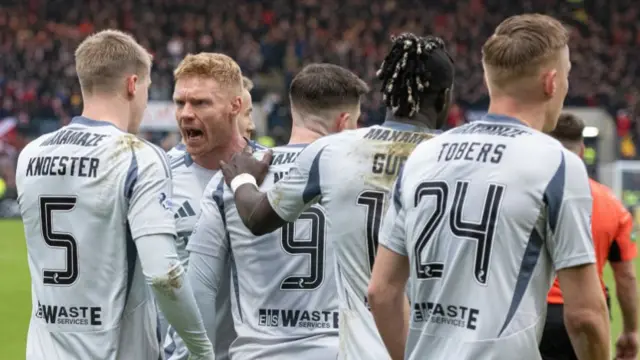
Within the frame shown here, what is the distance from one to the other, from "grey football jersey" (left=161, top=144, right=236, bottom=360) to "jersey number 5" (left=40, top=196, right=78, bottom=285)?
75cm

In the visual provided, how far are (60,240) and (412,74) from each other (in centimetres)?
144

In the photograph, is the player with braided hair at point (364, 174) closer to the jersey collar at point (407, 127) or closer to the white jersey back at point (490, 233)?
the jersey collar at point (407, 127)

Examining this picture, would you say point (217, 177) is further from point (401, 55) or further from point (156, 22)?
point (156, 22)

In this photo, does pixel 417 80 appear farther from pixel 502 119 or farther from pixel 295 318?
pixel 295 318

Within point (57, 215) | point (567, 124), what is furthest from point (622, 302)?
point (57, 215)

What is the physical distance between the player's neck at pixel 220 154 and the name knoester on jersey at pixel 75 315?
4.29ft

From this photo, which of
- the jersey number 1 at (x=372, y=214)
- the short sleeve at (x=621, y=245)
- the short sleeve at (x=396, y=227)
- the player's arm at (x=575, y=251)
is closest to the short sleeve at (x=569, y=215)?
the player's arm at (x=575, y=251)

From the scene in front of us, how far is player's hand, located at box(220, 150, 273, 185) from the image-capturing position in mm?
4660

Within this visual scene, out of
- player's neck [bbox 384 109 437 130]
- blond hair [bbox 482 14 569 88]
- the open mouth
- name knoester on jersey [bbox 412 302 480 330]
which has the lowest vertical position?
the open mouth

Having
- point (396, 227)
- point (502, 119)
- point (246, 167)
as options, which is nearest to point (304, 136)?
point (246, 167)

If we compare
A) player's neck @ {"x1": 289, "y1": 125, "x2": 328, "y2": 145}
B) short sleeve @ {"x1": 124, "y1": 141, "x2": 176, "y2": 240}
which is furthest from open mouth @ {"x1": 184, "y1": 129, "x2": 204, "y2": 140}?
short sleeve @ {"x1": 124, "y1": 141, "x2": 176, "y2": 240}

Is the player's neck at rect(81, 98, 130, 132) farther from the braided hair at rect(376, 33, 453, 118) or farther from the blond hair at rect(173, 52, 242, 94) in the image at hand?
the braided hair at rect(376, 33, 453, 118)

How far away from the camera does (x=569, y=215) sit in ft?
10.8

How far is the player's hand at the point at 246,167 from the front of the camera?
466cm
